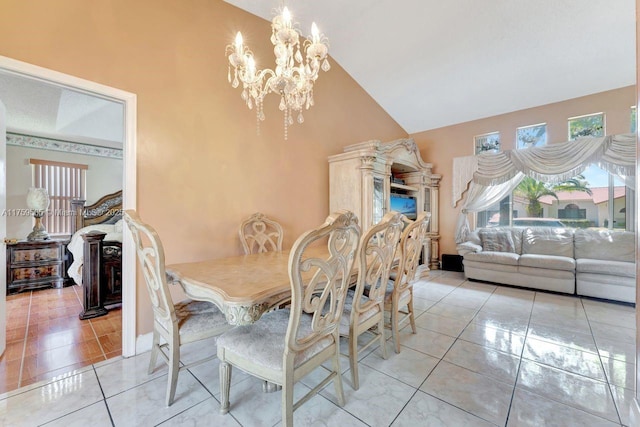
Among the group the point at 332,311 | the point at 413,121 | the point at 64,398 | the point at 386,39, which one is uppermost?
the point at 386,39

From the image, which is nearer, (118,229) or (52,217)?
(118,229)

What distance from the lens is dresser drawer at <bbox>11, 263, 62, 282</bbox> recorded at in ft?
11.3

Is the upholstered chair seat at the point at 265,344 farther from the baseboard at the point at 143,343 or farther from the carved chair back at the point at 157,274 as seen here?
the baseboard at the point at 143,343

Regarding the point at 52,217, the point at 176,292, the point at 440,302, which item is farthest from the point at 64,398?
the point at 52,217

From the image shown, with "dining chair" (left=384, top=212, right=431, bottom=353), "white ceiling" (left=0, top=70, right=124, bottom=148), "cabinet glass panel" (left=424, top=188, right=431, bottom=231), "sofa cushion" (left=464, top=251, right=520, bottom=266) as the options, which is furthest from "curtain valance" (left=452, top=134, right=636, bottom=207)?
"white ceiling" (left=0, top=70, right=124, bottom=148)

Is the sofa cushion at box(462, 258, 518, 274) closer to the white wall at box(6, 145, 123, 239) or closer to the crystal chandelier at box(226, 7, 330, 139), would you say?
the crystal chandelier at box(226, 7, 330, 139)

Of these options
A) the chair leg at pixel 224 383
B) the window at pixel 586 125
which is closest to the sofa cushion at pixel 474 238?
the window at pixel 586 125

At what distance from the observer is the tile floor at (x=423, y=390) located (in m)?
1.40

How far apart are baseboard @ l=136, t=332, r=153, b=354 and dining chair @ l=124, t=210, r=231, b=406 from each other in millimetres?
464

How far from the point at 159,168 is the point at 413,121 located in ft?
15.0

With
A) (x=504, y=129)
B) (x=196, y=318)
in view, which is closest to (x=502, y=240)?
(x=504, y=129)

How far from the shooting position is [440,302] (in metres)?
3.21

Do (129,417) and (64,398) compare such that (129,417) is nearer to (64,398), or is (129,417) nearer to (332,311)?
(64,398)

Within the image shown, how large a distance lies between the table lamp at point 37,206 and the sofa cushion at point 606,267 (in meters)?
7.50
